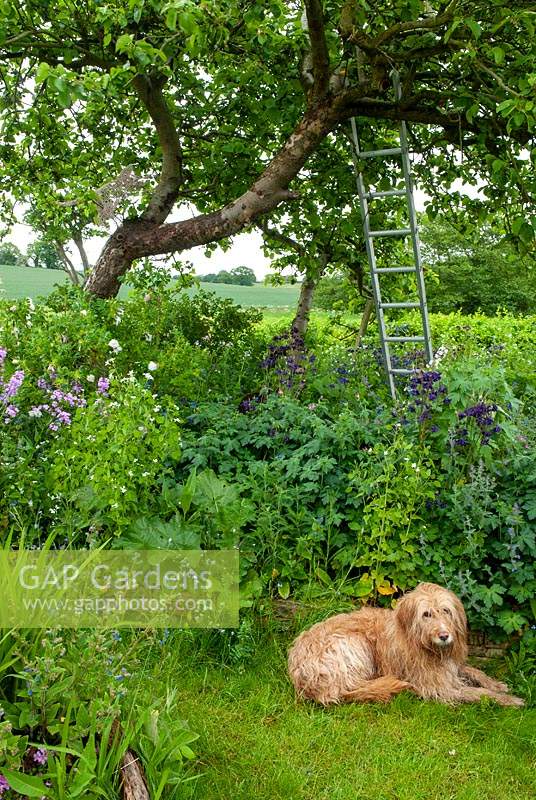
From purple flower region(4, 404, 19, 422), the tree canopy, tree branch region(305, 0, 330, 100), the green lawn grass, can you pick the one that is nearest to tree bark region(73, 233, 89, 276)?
the tree canopy

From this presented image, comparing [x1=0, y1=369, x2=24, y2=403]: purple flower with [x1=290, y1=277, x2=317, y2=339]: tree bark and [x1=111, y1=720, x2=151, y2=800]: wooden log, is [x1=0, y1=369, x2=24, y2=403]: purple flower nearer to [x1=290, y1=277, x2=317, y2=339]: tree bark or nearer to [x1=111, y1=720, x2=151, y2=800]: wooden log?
[x1=111, y1=720, x2=151, y2=800]: wooden log

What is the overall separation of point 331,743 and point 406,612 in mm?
770

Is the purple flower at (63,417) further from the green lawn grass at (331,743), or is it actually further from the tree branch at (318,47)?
the tree branch at (318,47)

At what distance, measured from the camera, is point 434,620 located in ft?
12.9

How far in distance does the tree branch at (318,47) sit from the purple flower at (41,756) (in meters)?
5.35

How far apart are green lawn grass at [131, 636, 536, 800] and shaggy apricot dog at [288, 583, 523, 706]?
3.1 inches

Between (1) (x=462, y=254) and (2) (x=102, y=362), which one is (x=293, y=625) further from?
(1) (x=462, y=254)

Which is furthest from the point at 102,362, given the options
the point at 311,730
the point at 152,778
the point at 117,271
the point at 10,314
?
the point at 152,778

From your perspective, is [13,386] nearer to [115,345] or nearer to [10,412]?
[10,412]

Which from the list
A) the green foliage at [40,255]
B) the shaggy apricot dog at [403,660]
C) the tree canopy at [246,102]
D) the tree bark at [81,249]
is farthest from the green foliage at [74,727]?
the green foliage at [40,255]

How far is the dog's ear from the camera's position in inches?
159

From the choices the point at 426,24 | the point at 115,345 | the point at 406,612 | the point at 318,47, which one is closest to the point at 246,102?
the point at 318,47

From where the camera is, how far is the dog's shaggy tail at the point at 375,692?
13.3 ft

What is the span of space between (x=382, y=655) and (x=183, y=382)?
2738 millimetres
